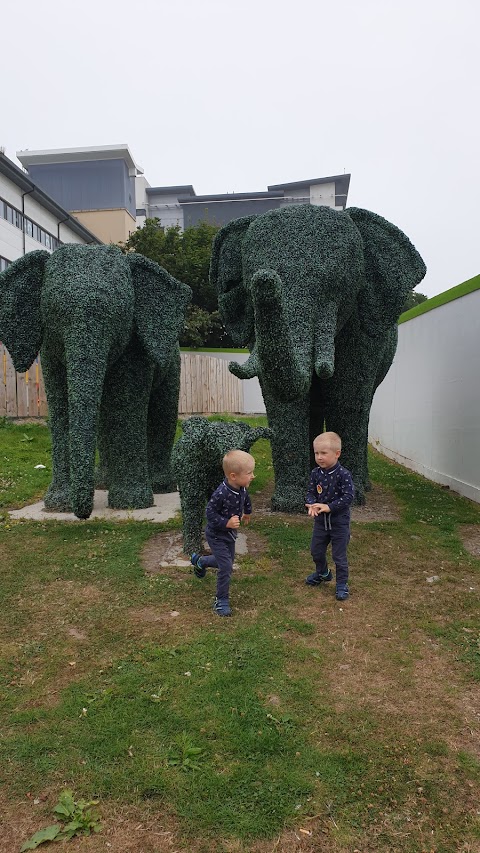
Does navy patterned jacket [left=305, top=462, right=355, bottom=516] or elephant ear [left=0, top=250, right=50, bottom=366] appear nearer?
navy patterned jacket [left=305, top=462, right=355, bottom=516]

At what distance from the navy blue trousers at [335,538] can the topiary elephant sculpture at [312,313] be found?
4.77 ft

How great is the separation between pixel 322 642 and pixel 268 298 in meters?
2.43

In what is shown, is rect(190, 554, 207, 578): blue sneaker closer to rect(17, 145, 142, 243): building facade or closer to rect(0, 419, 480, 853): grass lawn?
rect(0, 419, 480, 853): grass lawn

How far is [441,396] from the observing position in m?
9.90

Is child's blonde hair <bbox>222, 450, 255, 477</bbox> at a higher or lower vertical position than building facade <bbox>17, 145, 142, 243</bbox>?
lower

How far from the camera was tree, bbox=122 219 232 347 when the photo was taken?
25.1m

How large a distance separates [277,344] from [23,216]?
2713 cm

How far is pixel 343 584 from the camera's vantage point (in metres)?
4.41

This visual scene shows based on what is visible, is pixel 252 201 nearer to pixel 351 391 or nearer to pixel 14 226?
pixel 14 226

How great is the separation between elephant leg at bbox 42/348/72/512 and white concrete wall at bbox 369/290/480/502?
4.96m

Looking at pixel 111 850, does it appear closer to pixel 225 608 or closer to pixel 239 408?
pixel 225 608

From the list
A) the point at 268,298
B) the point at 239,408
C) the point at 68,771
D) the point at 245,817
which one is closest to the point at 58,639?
the point at 68,771

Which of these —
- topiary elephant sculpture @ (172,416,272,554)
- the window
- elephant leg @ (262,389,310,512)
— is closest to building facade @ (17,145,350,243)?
the window

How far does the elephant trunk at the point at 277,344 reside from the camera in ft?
15.5
